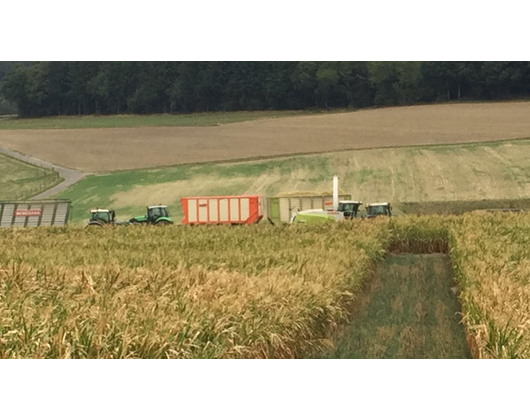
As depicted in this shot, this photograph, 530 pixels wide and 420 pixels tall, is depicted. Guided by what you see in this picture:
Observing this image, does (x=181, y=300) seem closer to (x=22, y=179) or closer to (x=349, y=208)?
(x=349, y=208)

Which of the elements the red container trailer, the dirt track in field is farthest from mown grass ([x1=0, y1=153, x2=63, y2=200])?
the red container trailer

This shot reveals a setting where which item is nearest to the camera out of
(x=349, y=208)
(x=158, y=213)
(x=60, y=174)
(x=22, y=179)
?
(x=349, y=208)

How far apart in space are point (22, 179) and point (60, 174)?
3.56m

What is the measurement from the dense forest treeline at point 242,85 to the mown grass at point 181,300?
266ft

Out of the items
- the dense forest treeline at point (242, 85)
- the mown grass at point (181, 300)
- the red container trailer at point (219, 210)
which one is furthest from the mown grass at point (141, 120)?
the mown grass at point (181, 300)

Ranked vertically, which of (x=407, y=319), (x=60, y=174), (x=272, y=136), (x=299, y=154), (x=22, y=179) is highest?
(x=272, y=136)

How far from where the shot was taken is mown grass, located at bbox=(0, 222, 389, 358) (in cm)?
1007

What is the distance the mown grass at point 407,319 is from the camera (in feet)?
48.4

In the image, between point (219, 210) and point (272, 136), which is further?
point (272, 136)

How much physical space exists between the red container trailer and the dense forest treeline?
63382 mm

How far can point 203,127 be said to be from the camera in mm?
94625

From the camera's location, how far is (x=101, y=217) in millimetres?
42156

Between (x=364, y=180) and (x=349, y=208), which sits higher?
(x=364, y=180)

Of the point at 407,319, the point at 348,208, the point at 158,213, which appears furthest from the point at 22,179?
the point at 407,319
